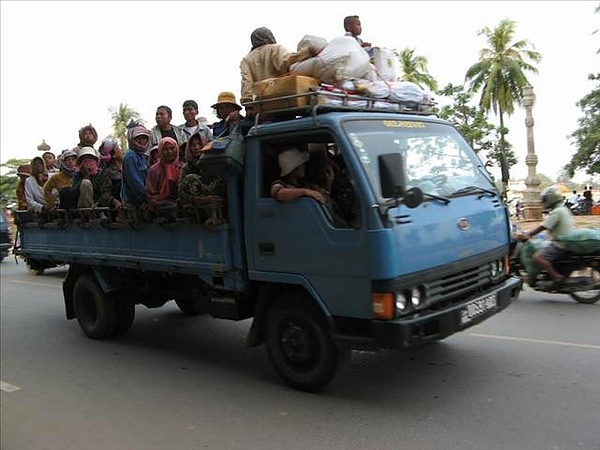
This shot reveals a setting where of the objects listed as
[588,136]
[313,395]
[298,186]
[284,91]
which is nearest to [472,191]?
[298,186]

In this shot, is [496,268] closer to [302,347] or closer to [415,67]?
[302,347]

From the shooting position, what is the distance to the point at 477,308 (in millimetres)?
4258

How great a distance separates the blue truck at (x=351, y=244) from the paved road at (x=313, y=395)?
1.59 feet

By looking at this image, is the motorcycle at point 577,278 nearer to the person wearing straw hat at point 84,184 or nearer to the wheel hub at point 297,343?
the wheel hub at point 297,343

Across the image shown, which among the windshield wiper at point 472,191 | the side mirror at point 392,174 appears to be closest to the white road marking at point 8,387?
the side mirror at point 392,174

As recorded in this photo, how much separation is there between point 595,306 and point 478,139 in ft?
85.2

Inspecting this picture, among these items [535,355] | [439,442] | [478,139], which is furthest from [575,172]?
[439,442]

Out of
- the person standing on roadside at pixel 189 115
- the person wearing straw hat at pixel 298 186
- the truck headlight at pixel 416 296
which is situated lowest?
the truck headlight at pixel 416 296

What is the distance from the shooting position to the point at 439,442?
11.5 feet

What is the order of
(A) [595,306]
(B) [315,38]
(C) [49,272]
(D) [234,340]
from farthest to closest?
(C) [49,272] < (A) [595,306] < (D) [234,340] < (B) [315,38]

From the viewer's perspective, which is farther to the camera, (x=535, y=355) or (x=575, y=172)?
(x=575, y=172)

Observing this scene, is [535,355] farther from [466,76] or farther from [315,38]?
[466,76]

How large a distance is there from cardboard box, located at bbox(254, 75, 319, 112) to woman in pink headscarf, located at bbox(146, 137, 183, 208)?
1.40 meters

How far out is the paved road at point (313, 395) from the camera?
3715 millimetres
